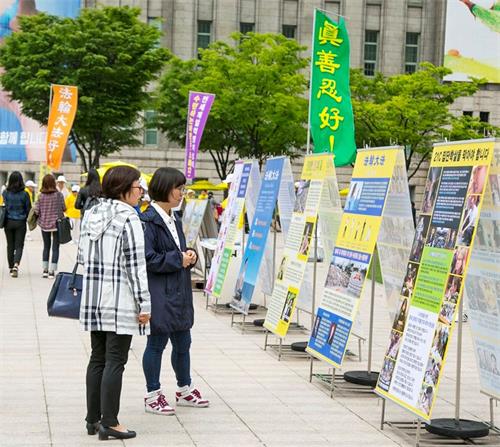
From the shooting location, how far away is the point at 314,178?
9.45 metres

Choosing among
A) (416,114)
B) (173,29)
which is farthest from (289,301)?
(173,29)

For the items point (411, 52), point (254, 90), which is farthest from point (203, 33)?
point (254, 90)

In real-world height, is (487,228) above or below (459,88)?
below

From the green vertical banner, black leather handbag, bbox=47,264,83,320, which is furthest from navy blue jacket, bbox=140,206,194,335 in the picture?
the green vertical banner

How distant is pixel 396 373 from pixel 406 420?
75cm

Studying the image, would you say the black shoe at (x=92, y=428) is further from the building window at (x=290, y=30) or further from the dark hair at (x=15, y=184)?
the building window at (x=290, y=30)

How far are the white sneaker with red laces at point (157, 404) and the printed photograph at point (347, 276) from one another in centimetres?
164

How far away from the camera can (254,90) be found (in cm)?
4009

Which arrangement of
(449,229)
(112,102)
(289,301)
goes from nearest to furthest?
(449,229), (289,301), (112,102)

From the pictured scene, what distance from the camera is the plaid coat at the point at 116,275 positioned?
235 inches

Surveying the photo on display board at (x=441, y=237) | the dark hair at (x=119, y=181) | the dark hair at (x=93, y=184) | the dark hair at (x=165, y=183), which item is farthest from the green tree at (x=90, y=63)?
the photo on display board at (x=441, y=237)

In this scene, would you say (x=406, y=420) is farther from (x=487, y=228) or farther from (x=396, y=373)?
(x=487, y=228)

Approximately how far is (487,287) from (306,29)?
49.8 m

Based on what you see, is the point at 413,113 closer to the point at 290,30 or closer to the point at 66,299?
the point at 290,30
